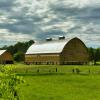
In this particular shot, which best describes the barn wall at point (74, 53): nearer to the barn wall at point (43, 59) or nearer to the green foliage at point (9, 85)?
the barn wall at point (43, 59)

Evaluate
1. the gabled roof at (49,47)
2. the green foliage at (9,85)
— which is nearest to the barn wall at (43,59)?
the gabled roof at (49,47)

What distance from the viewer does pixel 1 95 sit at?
11.8m

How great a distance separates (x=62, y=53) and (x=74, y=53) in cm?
551

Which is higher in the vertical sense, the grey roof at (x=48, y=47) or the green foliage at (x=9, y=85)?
the grey roof at (x=48, y=47)

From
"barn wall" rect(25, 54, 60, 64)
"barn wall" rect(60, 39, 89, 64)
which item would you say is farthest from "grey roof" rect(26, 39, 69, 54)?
"barn wall" rect(60, 39, 89, 64)

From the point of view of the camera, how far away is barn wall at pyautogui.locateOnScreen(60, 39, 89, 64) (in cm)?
11238

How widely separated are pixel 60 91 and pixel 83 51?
8730cm

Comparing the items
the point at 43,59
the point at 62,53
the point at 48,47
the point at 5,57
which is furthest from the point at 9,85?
the point at 5,57

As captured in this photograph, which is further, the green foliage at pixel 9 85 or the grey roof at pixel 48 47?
the grey roof at pixel 48 47

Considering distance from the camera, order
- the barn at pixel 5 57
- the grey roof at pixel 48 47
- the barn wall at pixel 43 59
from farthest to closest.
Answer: the barn at pixel 5 57
the grey roof at pixel 48 47
the barn wall at pixel 43 59

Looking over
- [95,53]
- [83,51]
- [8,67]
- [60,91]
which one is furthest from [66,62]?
[8,67]

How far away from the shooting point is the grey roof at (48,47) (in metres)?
115

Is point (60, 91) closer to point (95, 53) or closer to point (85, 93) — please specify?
point (85, 93)

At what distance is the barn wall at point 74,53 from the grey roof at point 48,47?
1791mm
